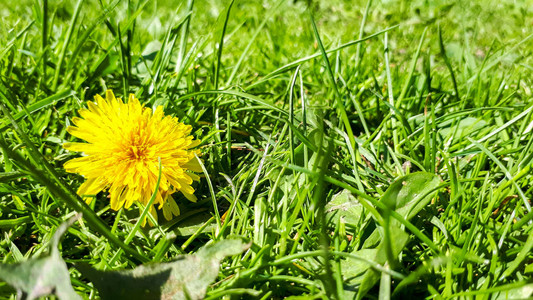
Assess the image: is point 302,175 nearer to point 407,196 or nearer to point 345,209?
point 345,209

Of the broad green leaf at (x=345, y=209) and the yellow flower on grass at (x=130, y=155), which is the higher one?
the yellow flower on grass at (x=130, y=155)

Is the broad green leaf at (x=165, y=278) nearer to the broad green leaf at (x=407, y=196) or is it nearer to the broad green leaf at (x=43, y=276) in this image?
the broad green leaf at (x=43, y=276)

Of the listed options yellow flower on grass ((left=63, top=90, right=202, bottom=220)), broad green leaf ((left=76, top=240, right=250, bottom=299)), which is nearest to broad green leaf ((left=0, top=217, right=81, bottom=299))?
broad green leaf ((left=76, top=240, right=250, bottom=299))

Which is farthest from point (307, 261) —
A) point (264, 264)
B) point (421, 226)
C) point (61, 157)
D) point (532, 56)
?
point (532, 56)

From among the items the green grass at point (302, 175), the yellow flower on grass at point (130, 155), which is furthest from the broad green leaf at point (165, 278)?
the yellow flower on grass at point (130, 155)

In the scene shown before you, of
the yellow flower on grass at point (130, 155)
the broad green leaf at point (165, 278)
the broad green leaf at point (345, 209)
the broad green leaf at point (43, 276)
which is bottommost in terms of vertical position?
the broad green leaf at point (345, 209)

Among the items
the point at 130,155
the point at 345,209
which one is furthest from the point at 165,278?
the point at 345,209
